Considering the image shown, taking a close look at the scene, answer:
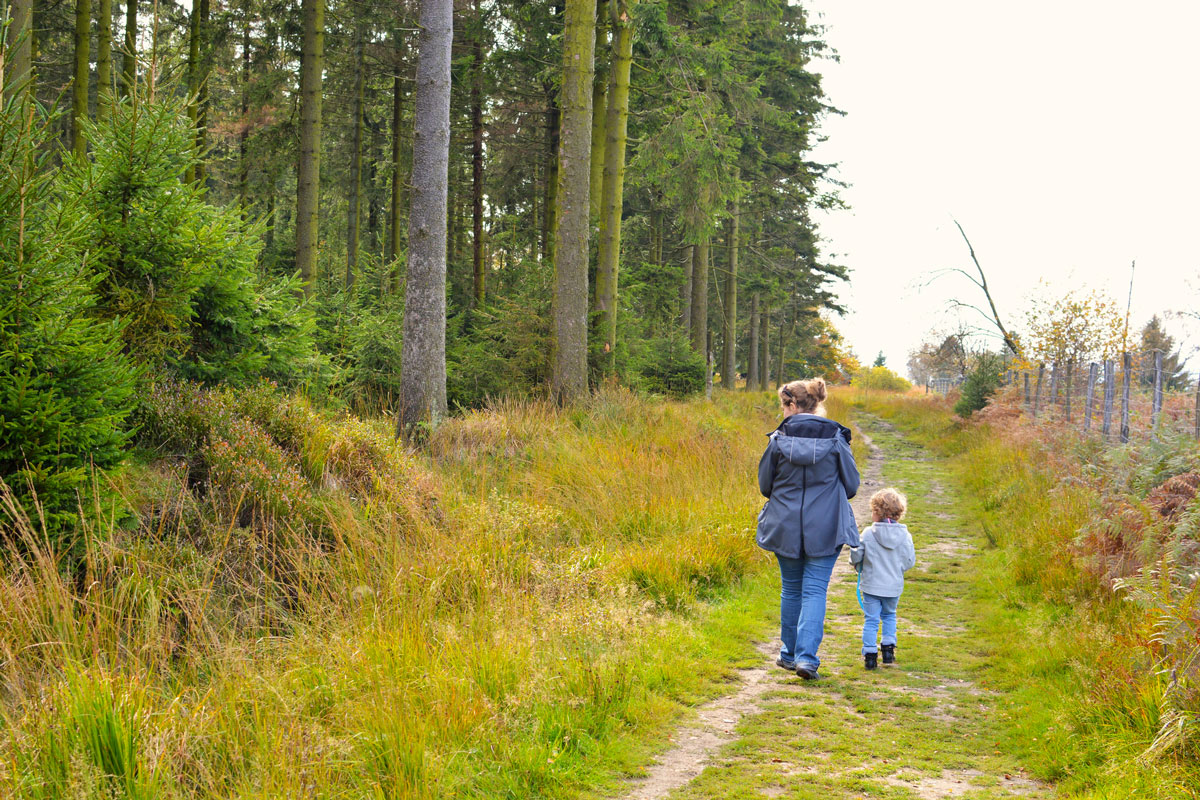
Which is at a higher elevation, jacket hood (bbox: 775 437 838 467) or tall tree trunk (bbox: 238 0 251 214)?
tall tree trunk (bbox: 238 0 251 214)

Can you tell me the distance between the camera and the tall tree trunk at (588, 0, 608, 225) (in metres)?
16.3

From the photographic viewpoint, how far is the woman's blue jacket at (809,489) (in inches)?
223

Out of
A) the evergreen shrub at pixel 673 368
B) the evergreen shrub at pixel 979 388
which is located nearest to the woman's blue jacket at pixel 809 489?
the evergreen shrub at pixel 673 368

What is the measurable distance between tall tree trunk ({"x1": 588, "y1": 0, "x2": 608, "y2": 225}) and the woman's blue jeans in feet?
36.7

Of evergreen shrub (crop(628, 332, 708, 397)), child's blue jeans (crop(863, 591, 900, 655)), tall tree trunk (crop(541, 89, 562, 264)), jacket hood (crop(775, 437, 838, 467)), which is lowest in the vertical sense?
child's blue jeans (crop(863, 591, 900, 655))

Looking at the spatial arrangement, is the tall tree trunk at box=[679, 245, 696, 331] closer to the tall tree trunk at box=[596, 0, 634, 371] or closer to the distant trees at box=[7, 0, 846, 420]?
the distant trees at box=[7, 0, 846, 420]

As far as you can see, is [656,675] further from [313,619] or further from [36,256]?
[36,256]

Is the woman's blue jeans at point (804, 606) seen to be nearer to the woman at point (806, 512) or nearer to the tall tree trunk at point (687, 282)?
the woman at point (806, 512)

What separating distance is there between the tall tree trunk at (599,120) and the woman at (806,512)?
425 inches

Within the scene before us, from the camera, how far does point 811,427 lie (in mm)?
5789

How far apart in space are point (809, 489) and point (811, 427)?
1.46 ft

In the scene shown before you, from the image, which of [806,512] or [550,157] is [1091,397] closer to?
[806,512]

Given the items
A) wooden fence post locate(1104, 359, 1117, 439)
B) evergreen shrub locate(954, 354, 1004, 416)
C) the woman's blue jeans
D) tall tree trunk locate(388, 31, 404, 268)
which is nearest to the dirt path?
the woman's blue jeans

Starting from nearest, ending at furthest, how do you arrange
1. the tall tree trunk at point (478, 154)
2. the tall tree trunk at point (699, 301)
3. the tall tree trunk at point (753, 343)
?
the tall tree trunk at point (478, 154)
the tall tree trunk at point (699, 301)
the tall tree trunk at point (753, 343)
